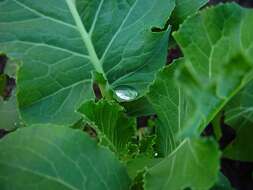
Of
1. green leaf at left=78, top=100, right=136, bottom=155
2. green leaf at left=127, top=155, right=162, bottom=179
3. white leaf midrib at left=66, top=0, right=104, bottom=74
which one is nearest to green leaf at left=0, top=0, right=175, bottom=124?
white leaf midrib at left=66, top=0, right=104, bottom=74

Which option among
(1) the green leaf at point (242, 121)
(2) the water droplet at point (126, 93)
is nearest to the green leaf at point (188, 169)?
(2) the water droplet at point (126, 93)

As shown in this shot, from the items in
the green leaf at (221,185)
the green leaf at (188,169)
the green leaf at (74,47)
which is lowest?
the green leaf at (221,185)

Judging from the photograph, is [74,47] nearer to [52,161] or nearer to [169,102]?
[169,102]

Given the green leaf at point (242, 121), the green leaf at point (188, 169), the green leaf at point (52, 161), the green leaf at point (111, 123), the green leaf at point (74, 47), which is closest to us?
the green leaf at point (188, 169)

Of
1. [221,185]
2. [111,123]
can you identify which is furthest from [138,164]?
[221,185]

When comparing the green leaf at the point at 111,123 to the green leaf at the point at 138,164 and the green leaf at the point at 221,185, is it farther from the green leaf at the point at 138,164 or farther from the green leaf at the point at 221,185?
the green leaf at the point at 221,185

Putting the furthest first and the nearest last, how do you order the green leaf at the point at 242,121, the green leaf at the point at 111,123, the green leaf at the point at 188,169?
1. the green leaf at the point at 242,121
2. the green leaf at the point at 111,123
3. the green leaf at the point at 188,169

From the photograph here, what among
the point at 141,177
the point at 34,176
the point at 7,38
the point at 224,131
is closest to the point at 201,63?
the point at 141,177
